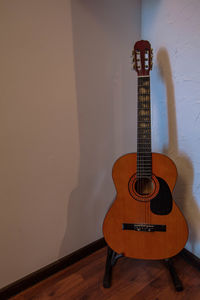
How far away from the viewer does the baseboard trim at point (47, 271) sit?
0.92 meters

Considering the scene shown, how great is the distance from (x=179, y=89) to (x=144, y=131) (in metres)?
0.35

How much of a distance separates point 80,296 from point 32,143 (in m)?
0.86

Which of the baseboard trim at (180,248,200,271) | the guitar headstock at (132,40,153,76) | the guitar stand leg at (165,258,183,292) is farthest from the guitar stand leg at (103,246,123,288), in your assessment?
the guitar headstock at (132,40,153,76)

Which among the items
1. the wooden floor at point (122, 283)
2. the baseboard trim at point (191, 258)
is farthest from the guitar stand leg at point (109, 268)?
the baseboard trim at point (191, 258)

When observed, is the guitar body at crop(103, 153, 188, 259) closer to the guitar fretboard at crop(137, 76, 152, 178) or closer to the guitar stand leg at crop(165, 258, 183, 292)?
the guitar fretboard at crop(137, 76, 152, 178)

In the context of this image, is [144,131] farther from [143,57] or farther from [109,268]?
[109,268]

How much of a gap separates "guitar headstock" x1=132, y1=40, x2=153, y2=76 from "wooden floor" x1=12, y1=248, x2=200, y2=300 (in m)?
1.15

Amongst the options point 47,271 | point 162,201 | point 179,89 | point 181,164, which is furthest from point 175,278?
point 179,89

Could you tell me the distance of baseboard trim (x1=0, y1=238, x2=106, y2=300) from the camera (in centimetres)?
92

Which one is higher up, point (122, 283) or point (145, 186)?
point (145, 186)

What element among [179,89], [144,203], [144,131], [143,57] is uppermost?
[143,57]

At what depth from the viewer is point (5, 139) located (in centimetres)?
80

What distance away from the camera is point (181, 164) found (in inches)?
41.3

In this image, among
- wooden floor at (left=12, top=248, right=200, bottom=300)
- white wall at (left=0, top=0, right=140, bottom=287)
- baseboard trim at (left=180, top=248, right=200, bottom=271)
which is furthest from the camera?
baseboard trim at (left=180, top=248, right=200, bottom=271)
